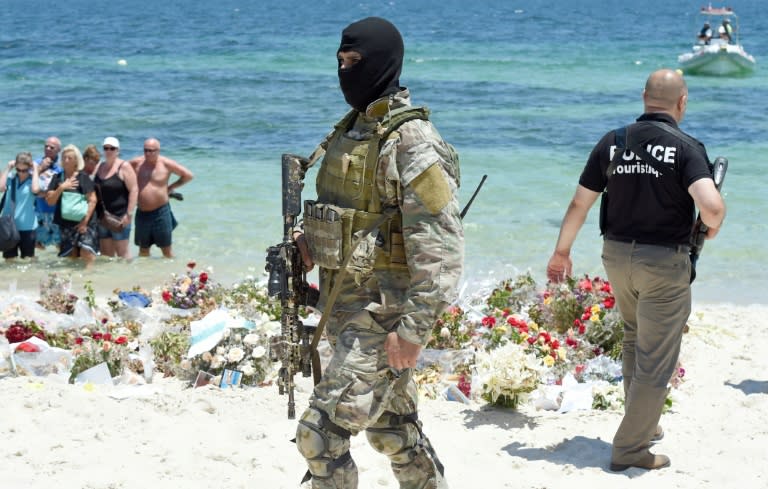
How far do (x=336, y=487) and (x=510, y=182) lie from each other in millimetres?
12059

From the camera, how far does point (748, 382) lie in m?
6.37

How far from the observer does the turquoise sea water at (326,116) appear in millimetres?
11539

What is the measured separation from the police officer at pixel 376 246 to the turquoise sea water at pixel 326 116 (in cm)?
409

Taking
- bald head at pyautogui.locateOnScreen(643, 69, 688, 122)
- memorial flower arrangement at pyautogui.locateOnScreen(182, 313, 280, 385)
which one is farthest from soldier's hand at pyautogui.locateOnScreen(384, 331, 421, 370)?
memorial flower arrangement at pyautogui.locateOnScreen(182, 313, 280, 385)

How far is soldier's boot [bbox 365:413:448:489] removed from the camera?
3.98m

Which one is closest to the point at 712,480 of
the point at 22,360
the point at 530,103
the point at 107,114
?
the point at 22,360

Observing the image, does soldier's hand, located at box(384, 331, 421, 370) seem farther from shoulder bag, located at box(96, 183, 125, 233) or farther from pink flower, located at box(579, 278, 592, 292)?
shoulder bag, located at box(96, 183, 125, 233)

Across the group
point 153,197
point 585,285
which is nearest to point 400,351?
point 585,285

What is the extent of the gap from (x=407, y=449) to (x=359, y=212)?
36.5 inches

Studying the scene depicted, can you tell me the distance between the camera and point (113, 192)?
415 inches

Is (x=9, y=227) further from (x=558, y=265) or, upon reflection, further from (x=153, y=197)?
(x=558, y=265)

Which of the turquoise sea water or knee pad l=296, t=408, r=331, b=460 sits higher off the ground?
knee pad l=296, t=408, r=331, b=460

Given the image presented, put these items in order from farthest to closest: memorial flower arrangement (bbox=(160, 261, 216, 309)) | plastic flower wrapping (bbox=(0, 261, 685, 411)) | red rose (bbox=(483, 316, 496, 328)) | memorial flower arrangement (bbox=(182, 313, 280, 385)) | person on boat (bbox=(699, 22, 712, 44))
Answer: person on boat (bbox=(699, 22, 712, 44)) < memorial flower arrangement (bbox=(160, 261, 216, 309)) < red rose (bbox=(483, 316, 496, 328)) < memorial flower arrangement (bbox=(182, 313, 280, 385)) < plastic flower wrapping (bbox=(0, 261, 685, 411))

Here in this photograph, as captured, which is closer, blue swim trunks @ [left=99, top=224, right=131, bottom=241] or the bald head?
the bald head
